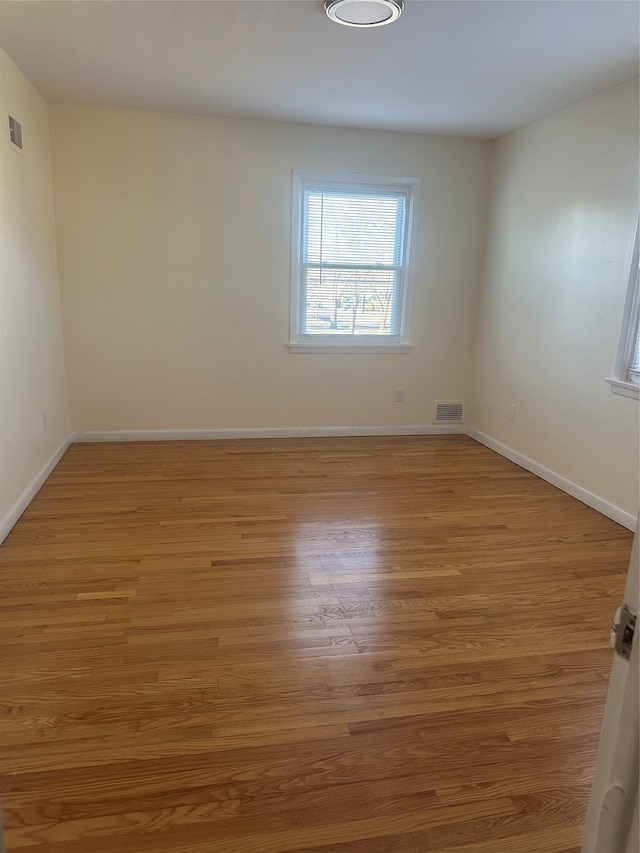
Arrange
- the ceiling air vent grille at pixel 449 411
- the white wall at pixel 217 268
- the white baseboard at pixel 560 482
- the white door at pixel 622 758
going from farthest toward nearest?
1. the ceiling air vent grille at pixel 449 411
2. the white wall at pixel 217 268
3. the white baseboard at pixel 560 482
4. the white door at pixel 622 758

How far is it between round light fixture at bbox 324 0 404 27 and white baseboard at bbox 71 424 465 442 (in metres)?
3.19

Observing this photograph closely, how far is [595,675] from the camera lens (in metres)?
2.12

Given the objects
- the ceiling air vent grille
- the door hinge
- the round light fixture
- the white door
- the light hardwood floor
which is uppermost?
the round light fixture

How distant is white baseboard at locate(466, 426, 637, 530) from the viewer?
3.50m

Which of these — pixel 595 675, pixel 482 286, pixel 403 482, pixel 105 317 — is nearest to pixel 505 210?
pixel 482 286

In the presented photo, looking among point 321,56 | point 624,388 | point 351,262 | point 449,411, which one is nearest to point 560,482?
point 624,388

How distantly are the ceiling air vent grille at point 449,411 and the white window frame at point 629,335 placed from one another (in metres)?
1.90

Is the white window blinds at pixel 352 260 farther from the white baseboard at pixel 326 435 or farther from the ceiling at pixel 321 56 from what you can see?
the white baseboard at pixel 326 435

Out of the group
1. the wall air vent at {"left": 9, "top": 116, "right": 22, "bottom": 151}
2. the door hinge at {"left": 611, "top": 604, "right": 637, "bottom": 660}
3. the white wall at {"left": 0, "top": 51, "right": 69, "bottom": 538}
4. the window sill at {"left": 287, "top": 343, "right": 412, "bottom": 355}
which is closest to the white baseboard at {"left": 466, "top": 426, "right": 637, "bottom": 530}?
the window sill at {"left": 287, "top": 343, "right": 412, "bottom": 355}

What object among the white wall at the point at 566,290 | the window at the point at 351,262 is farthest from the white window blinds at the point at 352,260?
the white wall at the point at 566,290

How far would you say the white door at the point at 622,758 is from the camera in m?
0.68

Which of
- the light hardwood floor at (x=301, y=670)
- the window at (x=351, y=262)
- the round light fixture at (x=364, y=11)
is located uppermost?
the round light fixture at (x=364, y=11)

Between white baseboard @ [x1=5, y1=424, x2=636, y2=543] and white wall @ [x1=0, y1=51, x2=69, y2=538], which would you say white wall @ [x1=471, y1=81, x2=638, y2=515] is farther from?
white wall @ [x1=0, y1=51, x2=69, y2=538]

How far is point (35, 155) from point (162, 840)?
4104 mm
